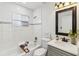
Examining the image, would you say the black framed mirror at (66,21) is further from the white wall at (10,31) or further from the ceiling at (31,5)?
the white wall at (10,31)

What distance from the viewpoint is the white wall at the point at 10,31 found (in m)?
2.09

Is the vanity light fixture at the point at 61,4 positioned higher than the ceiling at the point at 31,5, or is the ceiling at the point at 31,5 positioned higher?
the ceiling at the point at 31,5

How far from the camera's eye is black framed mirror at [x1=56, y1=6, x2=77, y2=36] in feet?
5.32

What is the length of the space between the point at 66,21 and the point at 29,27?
1066mm

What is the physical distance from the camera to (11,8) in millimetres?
2170

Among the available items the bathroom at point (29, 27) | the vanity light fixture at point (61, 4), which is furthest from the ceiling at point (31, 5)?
the vanity light fixture at point (61, 4)

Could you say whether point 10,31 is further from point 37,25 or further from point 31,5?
point 31,5

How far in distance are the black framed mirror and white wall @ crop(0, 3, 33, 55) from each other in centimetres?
81

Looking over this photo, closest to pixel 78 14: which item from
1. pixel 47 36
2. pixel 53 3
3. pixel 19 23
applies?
pixel 53 3

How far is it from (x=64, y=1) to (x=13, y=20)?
142cm

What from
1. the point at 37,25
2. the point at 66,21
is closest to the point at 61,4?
the point at 66,21

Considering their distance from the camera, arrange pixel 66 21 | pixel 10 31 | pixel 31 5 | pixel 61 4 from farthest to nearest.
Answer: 1. pixel 10 31
2. pixel 31 5
3. pixel 61 4
4. pixel 66 21

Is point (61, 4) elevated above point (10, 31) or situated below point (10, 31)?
above

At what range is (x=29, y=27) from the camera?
229 centimetres
